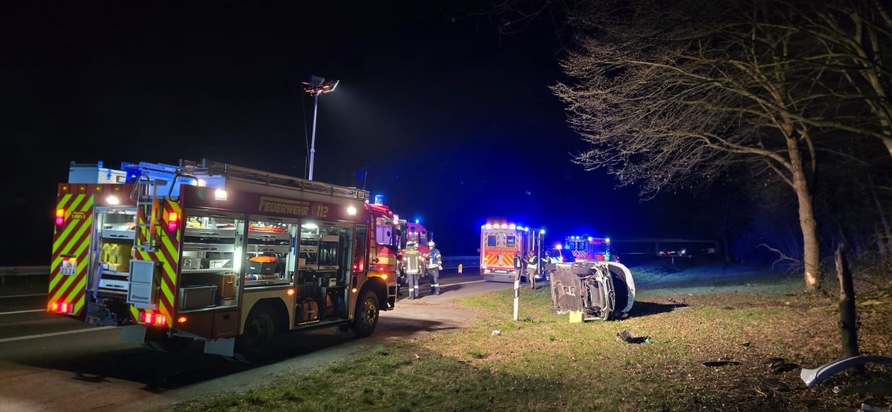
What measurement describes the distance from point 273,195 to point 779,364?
23.1 feet

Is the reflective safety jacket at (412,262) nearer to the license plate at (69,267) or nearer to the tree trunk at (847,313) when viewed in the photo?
the license plate at (69,267)

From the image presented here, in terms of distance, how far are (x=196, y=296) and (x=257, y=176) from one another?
6.40ft

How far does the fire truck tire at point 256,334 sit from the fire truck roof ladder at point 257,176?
6.28 ft

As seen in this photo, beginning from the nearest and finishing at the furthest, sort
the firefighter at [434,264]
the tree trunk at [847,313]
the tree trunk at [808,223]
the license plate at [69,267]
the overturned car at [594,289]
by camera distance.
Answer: the tree trunk at [847,313], the license plate at [69,267], the overturned car at [594,289], the tree trunk at [808,223], the firefighter at [434,264]

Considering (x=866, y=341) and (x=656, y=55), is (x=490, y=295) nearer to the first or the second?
(x=656, y=55)

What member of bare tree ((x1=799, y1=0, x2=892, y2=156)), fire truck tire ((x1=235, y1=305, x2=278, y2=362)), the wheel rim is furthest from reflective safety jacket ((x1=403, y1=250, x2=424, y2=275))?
bare tree ((x1=799, y1=0, x2=892, y2=156))

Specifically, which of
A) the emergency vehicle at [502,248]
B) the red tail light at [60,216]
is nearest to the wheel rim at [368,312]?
the red tail light at [60,216]

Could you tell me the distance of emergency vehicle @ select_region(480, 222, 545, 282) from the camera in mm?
23141

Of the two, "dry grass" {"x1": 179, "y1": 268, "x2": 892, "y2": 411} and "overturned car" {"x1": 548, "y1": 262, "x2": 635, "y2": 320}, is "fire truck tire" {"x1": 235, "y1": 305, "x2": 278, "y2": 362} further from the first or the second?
"overturned car" {"x1": 548, "y1": 262, "x2": 635, "y2": 320}

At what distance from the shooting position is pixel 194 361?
786 centimetres

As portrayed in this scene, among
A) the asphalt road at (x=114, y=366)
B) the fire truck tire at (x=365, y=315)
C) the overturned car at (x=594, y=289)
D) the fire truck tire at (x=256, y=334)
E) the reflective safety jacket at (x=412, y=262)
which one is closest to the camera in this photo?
the asphalt road at (x=114, y=366)

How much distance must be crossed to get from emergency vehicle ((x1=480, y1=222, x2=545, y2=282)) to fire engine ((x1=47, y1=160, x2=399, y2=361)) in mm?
14528

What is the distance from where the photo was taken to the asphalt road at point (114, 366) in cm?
594

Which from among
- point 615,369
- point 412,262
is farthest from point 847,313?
point 412,262
